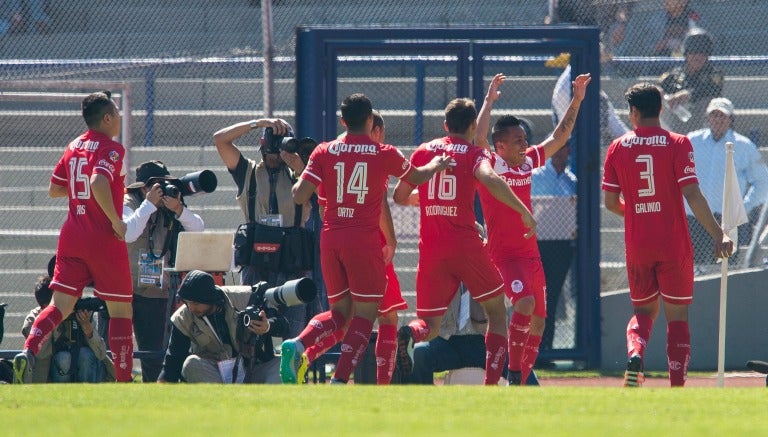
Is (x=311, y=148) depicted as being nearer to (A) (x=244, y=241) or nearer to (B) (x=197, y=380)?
(A) (x=244, y=241)

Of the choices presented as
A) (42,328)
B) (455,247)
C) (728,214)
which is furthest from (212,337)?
(728,214)

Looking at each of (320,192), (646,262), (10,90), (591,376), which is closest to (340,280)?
(320,192)

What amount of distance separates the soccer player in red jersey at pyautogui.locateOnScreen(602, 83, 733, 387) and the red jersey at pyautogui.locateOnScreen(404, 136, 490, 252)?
3.13 ft

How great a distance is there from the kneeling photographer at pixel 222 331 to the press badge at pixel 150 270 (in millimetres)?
937

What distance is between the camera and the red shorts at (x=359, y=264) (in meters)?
8.23

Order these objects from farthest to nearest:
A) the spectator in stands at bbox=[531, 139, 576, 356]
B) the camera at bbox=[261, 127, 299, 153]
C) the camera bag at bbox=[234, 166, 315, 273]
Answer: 1. the spectator in stands at bbox=[531, 139, 576, 356]
2. the camera bag at bbox=[234, 166, 315, 273]
3. the camera at bbox=[261, 127, 299, 153]

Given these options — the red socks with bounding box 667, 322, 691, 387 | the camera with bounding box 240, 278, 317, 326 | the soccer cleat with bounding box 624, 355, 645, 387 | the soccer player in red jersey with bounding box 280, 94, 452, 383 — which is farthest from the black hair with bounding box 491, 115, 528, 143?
the soccer cleat with bounding box 624, 355, 645, 387

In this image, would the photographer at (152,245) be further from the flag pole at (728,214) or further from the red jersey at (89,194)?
the flag pole at (728,214)

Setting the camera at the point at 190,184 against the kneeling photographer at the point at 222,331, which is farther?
the camera at the point at 190,184

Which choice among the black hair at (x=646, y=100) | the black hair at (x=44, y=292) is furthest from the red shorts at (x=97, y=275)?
the black hair at (x=646, y=100)

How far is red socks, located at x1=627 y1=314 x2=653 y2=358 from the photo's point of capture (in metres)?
8.20

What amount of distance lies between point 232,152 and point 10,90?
9.26 feet

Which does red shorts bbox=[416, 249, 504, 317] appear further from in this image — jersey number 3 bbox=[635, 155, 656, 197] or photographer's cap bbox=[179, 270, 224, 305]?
photographer's cap bbox=[179, 270, 224, 305]

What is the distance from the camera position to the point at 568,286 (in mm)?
11312
